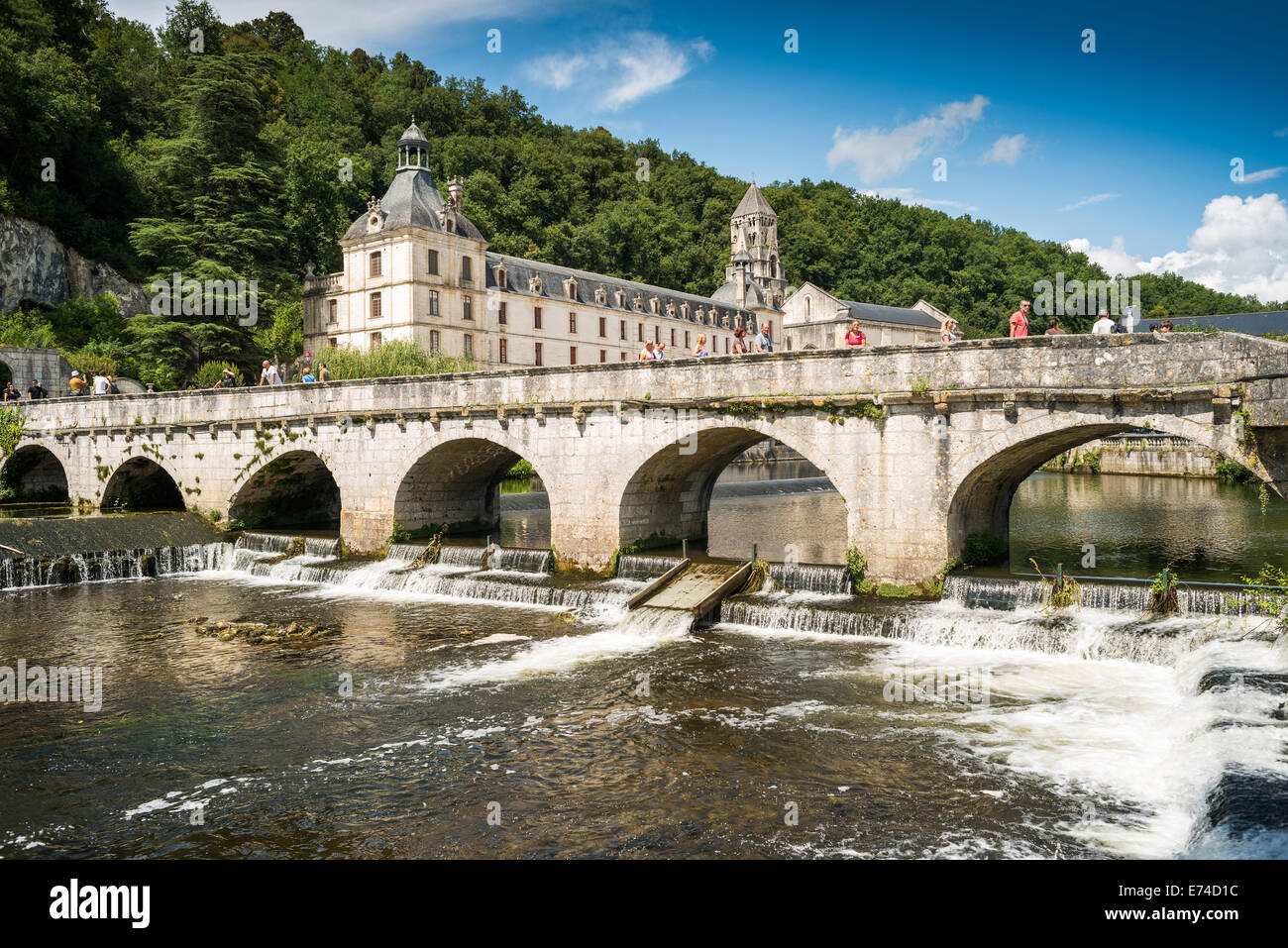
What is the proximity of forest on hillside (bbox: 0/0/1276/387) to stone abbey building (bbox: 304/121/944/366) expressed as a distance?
4.97m

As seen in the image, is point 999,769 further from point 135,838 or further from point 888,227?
point 888,227

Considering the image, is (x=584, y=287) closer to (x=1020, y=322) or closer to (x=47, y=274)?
(x=47, y=274)

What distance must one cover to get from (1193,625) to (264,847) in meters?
14.6

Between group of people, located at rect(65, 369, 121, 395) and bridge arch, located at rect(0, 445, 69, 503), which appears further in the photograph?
bridge arch, located at rect(0, 445, 69, 503)

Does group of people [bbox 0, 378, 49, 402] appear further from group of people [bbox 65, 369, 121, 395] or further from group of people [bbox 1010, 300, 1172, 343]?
group of people [bbox 1010, 300, 1172, 343]

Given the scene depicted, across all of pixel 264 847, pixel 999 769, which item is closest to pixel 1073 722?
pixel 999 769

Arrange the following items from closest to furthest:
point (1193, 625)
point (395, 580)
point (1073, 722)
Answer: point (1073, 722)
point (1193, 625)
point (395, 580)

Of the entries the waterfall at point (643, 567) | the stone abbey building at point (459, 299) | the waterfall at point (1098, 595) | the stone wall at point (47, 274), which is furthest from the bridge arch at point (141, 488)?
the waterfall at point (1098, 595)

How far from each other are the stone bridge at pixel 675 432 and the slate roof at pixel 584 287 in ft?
121

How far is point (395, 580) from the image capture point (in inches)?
952

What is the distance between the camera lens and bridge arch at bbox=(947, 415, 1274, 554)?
620 inches

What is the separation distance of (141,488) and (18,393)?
11.6 m

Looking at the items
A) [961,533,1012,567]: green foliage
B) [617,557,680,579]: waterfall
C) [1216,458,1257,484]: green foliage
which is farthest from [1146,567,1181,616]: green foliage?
[1216,458,1257,484]: green foliage

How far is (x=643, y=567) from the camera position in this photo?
887 inches
